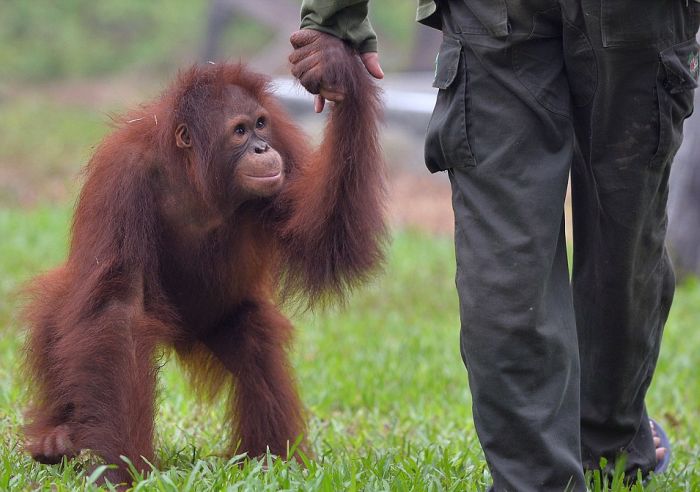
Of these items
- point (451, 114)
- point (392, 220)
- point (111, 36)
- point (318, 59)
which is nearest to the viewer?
point (451, 114)

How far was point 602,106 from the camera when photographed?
2.74 m

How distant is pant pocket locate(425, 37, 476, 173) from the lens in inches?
107

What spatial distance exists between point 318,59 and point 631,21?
837mm

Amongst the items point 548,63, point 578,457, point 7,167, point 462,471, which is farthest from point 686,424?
point 7,167

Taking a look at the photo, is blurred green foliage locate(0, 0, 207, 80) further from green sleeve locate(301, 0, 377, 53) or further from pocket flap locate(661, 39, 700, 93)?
pocket flap locate(661, 39, 700, 93)

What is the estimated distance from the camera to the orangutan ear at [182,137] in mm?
3471

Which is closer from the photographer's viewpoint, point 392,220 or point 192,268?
point 192,268

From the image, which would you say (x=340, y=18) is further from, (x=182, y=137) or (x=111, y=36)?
(x=111, y=36)

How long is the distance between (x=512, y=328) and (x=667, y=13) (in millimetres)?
867

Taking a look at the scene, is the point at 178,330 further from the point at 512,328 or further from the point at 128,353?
the point at 512,328

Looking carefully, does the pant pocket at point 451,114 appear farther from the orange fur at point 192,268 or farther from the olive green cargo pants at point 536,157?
the orange fur at point 192,268

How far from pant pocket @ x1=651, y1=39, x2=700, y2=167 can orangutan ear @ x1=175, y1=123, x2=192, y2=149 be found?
1.49 metres

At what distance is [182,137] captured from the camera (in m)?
3.48

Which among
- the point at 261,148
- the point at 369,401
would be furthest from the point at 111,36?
the point at 261,148
